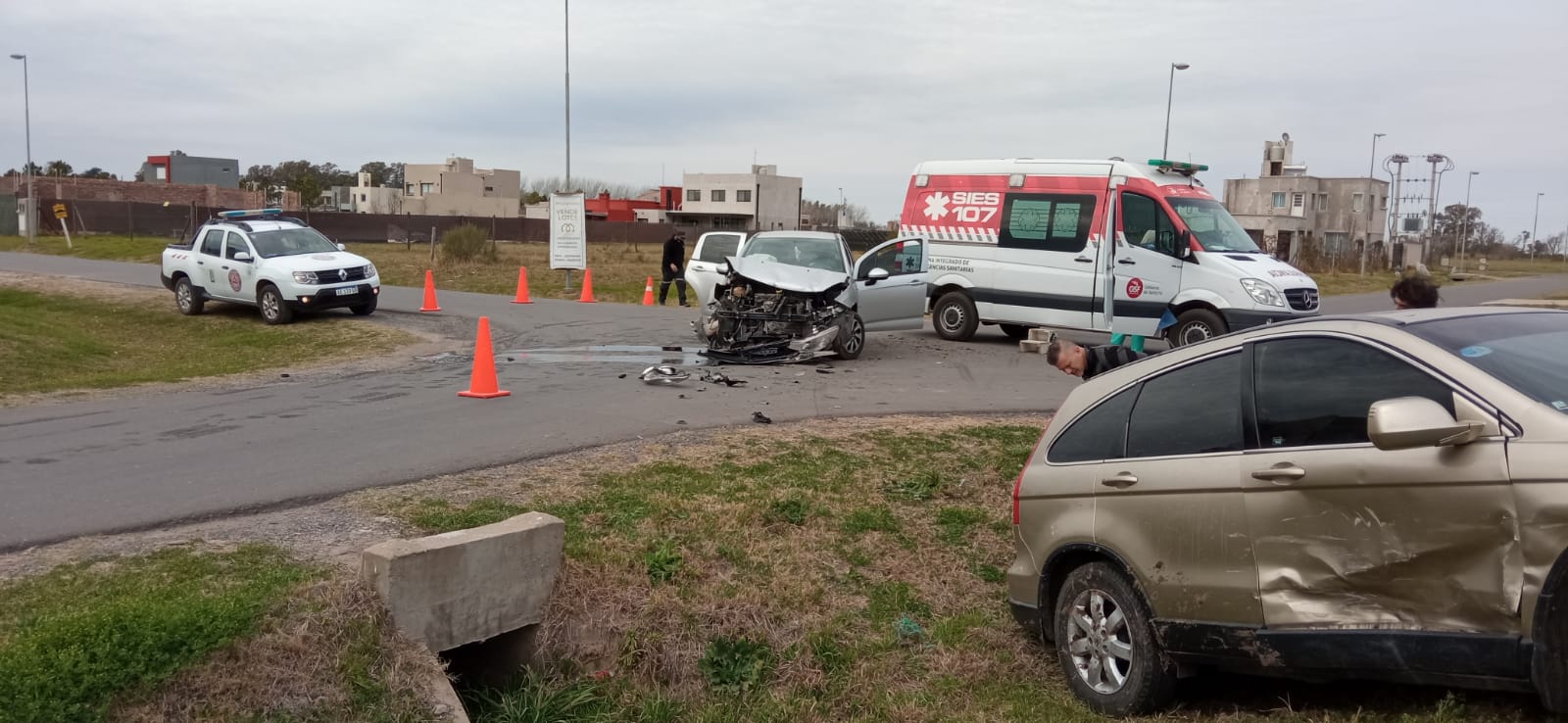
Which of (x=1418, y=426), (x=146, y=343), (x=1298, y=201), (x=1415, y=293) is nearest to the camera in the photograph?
(x=1418, y=426)

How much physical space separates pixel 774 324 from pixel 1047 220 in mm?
4547

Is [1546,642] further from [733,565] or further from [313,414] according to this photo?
[313,414]

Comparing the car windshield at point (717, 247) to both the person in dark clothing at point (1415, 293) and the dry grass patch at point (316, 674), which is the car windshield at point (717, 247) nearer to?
the person in dark clothing at point (1415, 293)

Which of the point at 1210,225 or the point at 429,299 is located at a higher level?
the point at 1210,225

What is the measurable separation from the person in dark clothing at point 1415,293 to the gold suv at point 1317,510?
7.83ft

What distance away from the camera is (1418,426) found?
3.49 metres

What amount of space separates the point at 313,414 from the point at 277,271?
9.67m

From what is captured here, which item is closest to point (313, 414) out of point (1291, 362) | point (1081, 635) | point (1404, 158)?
point (1081, 635)

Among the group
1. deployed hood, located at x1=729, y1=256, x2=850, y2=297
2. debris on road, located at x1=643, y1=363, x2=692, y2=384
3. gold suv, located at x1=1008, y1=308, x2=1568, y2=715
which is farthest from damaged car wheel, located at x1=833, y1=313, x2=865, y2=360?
gold suv, located at x1=1008, y1=308, x2=1568, y2=715

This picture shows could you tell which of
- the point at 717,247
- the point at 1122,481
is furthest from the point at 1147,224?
the point at 1122,481

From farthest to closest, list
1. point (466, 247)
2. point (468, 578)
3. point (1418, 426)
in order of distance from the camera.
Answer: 1. point (466, 247)
2. point (468, 578)
3. point (1418, 426)

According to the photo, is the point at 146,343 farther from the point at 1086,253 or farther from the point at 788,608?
the point at 788,608

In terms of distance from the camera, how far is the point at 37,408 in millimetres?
10961

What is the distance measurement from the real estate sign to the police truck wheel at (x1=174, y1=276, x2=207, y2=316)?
892 cm
